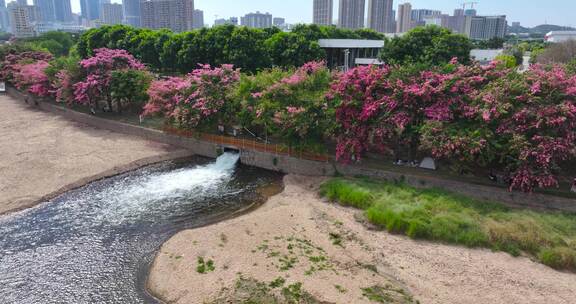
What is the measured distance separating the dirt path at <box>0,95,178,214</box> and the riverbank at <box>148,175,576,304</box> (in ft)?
43.2

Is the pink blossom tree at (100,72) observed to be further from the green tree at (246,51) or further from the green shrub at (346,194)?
the green shrub at (346,194)

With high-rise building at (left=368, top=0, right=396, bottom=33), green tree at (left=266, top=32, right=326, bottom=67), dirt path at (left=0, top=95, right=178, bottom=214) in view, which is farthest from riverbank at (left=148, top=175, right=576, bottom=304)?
high-rise building at (left=368, top=0, right=396, bottom=33)

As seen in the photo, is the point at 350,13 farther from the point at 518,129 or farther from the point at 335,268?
the point at 335,268

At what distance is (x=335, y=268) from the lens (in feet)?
59.1

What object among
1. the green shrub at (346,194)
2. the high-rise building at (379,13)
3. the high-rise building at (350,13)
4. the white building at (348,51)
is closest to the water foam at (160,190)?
the green shrub at (346,194)

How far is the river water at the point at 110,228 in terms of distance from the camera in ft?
57.2

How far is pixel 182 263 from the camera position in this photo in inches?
741

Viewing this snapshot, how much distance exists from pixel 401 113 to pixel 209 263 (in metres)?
15.4

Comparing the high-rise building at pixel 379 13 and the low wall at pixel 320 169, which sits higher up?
the high-rise building at pixel 379 13

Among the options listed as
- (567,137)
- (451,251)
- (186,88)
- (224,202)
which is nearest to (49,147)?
(186,88)

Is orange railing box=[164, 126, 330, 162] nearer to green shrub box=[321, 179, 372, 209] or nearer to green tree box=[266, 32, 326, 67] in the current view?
green shrub box=[321, 179, 372, 209]

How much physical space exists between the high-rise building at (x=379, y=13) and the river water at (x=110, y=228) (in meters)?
176

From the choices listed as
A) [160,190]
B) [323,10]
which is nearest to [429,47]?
[160,190]

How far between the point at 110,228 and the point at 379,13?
190m
